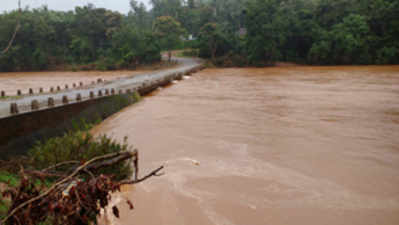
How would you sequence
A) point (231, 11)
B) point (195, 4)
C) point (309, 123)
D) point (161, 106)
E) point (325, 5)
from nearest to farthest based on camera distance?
point (309, 123) < point (161, 106) < point (325, 5) < point (231, 11) < point (195, 4)

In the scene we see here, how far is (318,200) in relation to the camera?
523 centimetres

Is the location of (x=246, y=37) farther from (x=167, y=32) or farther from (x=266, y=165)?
(x=266, y=165)

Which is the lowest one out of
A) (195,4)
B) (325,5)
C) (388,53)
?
(388,53)

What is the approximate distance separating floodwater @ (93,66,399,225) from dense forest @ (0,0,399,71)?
128 ft

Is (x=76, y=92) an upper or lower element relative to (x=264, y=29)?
lower

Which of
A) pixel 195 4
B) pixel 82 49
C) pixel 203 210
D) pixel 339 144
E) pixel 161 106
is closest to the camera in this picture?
pixel 203 210

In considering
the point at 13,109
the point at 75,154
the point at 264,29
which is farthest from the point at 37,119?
the point at 264,29

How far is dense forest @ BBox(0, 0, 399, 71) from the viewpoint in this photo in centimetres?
4666

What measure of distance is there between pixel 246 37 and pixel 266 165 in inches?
1981

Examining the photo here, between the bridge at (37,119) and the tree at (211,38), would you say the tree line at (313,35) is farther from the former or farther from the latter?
the bridge at (37,119)

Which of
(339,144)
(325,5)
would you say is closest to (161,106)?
(339,144)

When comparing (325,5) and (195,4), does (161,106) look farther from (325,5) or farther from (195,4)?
(195,4)

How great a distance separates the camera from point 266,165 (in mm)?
6812

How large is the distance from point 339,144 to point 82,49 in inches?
2226
